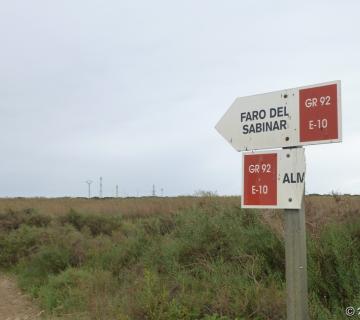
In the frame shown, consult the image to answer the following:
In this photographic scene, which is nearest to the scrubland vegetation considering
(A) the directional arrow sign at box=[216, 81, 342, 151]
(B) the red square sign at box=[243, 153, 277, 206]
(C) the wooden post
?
(C) the wooden post

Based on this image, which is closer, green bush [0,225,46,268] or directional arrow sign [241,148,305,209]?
directional arrow sign [241,148,305,209]

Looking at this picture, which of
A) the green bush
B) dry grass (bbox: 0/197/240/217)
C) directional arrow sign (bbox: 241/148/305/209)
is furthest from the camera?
the green bush

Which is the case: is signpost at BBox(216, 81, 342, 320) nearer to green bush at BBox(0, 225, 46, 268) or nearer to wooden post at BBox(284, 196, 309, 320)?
wooden post at BBox(284, 196, 309, 320)

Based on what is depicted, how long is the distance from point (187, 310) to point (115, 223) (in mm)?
11579

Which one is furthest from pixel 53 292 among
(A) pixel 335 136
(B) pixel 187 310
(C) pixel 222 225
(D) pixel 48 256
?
(A) pixel 335 136

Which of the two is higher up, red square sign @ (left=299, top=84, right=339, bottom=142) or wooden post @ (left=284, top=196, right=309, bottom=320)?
red square sign @ (left=299, top=84, right=339, bottom=142)

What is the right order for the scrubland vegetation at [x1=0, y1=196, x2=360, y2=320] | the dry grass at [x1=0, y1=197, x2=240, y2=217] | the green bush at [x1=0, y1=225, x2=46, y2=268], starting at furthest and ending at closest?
1. the green bush at [x1=0, y1=225, x2=46, y2=268]
2. the dry grass at [x1=0, y1=197, x2=240, y2=217]
3. the scrubland vegetation at [x1=0, y1=196, x2=360, y2=320]

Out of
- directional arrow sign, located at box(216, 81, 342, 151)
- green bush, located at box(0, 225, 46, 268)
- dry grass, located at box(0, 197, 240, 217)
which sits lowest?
green bush, located at box(0, 225, 46, 268)

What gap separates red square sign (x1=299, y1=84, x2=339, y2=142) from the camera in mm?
3471

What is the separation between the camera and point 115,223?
17.1m

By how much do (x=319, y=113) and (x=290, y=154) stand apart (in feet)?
1.23

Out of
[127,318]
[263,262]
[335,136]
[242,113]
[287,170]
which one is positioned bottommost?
[127,318]

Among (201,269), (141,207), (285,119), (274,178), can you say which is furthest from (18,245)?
(285,119)

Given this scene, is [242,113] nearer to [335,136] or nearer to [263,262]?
[335,136]
